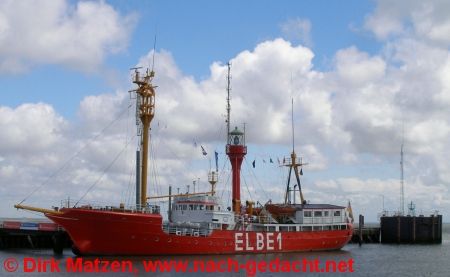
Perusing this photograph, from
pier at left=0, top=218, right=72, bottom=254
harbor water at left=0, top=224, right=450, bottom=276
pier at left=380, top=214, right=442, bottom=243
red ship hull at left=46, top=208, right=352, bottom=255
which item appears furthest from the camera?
pier at left=380, top=214, right=442, bottom=243

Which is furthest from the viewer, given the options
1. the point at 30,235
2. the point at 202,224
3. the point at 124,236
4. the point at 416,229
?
the point at 416,229

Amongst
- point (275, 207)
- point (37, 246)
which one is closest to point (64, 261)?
point (37, 246)

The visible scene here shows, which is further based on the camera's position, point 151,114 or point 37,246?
point 37,246

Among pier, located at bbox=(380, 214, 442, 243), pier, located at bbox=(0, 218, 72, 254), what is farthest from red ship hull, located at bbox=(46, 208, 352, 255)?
pier, located at bbox=(380, 214, 442, 243)

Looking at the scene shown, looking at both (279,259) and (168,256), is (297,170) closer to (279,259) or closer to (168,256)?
(279,259)

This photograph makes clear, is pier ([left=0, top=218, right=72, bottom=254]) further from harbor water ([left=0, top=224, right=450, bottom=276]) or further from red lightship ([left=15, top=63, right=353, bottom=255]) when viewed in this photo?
red lightship ([left=15, top=63, right=353, bottom=255])

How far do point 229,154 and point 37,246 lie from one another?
21.7m

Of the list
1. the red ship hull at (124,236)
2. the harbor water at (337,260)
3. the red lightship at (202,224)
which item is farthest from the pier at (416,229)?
the red ship hull at (124,236)

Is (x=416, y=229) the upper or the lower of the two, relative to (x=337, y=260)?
upper

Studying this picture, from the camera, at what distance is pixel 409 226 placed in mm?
82000

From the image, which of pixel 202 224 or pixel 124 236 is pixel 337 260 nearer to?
pixel 202 224

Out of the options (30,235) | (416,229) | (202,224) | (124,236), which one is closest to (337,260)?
(202,224)

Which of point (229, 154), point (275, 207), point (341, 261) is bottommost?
point (341, 261)

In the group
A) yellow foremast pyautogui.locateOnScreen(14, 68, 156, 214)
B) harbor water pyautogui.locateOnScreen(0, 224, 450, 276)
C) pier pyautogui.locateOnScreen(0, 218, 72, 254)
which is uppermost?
yellow foremast pyautogui.locateOnScreen(14, 68, 156, 214)
